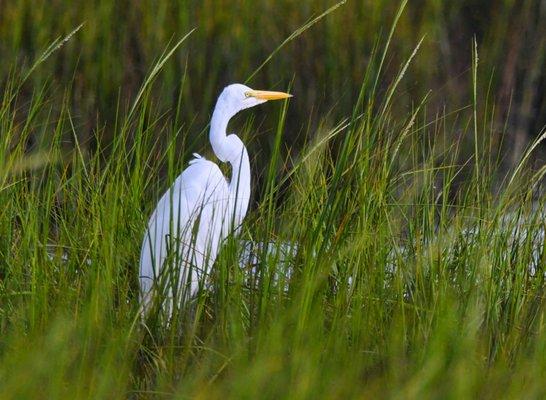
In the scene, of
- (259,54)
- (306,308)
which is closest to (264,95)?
(259,54)

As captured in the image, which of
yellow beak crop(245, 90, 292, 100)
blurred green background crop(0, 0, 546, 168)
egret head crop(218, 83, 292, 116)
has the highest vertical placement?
blurred green background crop(0, 0, 546, 168)

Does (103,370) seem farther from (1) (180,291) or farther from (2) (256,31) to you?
(2) (256,31)

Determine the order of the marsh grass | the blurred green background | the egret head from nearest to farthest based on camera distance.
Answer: the marsh grass
the egret head
the blurred green background

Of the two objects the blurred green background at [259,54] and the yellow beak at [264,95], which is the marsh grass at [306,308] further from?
the blurred green background at [259,54]

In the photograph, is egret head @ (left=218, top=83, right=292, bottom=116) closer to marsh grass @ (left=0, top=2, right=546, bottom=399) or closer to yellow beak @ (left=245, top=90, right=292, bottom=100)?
yellow beak @ (left=245, top=90, right=292, bottom=100)

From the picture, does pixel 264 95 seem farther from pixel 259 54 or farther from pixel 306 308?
pixel 306 308

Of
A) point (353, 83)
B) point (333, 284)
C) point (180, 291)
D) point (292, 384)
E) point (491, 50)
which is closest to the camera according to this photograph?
point (292, 384)

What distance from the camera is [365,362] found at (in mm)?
1629

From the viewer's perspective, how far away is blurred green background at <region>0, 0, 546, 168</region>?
322 centimetres

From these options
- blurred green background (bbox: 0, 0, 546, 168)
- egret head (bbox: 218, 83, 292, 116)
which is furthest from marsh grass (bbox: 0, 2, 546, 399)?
blurred green background (bbox: 0, 0, 546, 168)

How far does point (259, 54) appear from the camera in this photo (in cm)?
336

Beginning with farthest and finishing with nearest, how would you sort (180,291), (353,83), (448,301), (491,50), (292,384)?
1. (491,50)
2. (353,83)
3. (180,291)
4. (448,301)
5. (292,384)

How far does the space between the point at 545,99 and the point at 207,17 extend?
993 millimetres

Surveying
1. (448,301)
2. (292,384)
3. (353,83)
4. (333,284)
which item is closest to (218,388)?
(292,384)
